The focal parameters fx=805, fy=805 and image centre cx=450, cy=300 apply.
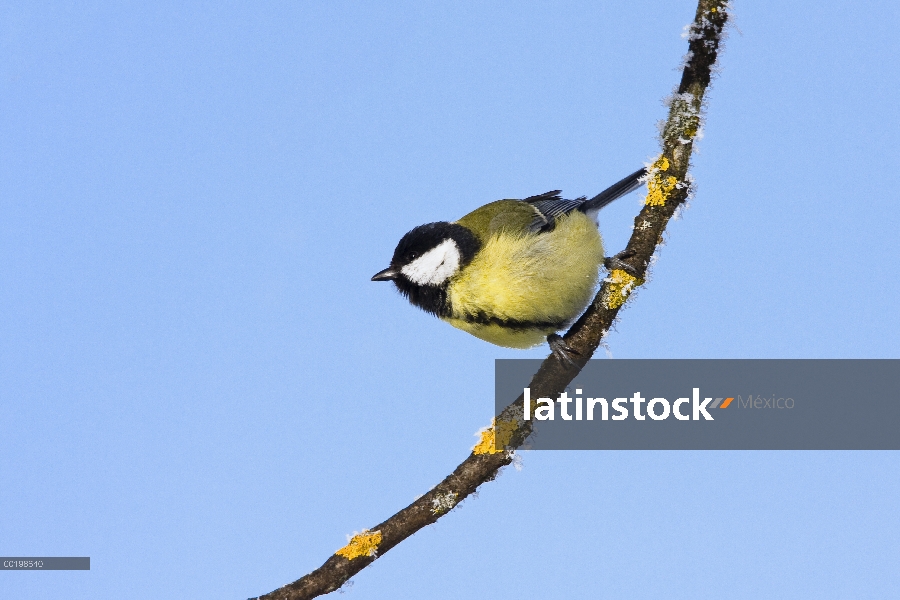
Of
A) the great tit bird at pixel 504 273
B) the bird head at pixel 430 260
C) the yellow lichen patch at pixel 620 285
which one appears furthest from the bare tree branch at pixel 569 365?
the bird head at pixel 430 260

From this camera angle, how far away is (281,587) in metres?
2.64

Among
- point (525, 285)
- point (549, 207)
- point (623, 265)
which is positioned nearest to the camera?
point (623, 265)

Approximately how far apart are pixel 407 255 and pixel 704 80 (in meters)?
1.33

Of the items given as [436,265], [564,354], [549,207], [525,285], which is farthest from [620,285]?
[549,207]

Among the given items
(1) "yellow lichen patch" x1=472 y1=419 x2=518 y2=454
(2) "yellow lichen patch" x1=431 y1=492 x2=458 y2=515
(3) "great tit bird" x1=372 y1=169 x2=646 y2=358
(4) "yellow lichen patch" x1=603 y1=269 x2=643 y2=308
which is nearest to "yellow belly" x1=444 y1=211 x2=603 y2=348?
(3) "great tit bird" x1=372 y1=169 x2=646 y2=358

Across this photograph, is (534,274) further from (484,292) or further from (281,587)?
(281,587)

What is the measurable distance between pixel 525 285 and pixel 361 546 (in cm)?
113

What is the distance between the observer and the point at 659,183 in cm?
260

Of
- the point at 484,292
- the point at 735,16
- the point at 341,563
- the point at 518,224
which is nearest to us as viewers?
the point at 735,16

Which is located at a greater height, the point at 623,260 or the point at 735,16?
the point at 735,16

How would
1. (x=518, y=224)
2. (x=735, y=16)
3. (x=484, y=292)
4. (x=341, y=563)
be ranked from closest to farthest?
(x=735, y=16)
(x=341, y=563)
(x=484, y=292)
(x=518, y=224)

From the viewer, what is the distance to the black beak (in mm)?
3254

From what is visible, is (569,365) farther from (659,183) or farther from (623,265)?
(659,183)

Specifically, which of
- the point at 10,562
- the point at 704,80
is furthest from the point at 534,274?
the point at 10,562
